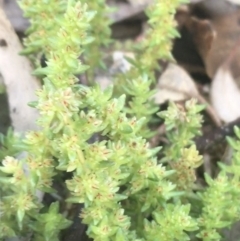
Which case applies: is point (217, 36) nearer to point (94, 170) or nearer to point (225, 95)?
point (225, 95)

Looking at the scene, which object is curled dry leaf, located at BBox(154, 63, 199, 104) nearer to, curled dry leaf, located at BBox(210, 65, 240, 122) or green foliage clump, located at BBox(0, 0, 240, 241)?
curled dry leaf, located at BBox(210, 65, 240, 122)

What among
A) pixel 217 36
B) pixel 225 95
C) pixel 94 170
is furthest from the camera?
pixel 217 36

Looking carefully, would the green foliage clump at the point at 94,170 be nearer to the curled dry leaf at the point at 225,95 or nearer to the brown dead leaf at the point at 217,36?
the curled dry leaf at the point at 225,95

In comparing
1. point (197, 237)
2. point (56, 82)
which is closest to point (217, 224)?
point (197, 237)

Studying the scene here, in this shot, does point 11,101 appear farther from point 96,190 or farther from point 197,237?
point 197,237

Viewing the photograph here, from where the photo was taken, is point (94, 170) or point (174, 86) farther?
point (174, 86)

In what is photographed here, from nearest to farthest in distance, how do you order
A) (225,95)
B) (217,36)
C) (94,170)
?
(94,170) → (225,95) → (217,36)

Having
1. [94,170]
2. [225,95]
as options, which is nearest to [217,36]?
[225,95]

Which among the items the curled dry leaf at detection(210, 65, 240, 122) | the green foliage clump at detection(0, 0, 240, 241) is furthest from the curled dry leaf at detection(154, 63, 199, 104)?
the green foliage clump at detection(0, 0, 240, 241)

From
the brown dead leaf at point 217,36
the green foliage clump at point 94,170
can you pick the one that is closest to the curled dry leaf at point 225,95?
the brown dead leaf at point 217,36
